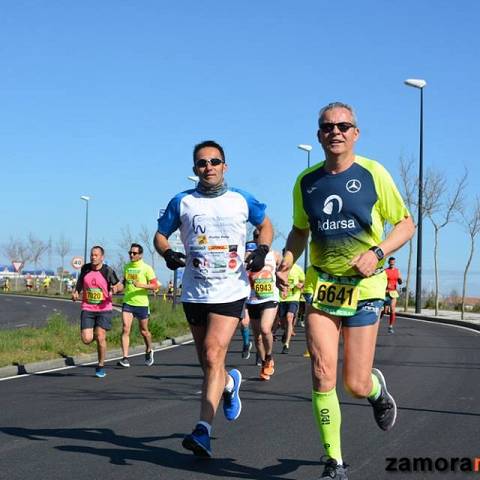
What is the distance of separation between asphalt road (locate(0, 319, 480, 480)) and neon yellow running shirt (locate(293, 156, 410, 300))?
51.1 inches

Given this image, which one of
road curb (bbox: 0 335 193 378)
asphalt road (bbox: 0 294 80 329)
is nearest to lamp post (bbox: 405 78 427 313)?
asphalt road (bbox: 0 294 80 329)

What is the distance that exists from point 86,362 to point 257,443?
28.1ft

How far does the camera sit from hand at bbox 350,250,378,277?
509 cm

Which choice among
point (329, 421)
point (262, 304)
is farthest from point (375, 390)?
point (262, 304)

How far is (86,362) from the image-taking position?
48.6 feet

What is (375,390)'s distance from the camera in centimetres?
558

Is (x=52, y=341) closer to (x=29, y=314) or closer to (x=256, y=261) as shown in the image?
(x=256, y=261)

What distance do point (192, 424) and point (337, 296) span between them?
293cm

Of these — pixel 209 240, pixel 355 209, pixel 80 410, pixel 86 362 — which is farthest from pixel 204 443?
pixel 86 362

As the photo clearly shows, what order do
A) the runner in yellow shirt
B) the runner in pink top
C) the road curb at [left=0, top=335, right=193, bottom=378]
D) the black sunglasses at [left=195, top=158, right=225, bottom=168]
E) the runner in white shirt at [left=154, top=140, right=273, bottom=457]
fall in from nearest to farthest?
the runner in white shirt at [left=154, top=140, right=273, bottom=457] → the black sunglasses at [left=195, top=158, right=225, bottom=168] → the runner in pink top → the road curb at [left=0, top=335, right=193, bottom=378] → the runner in yellow shirt

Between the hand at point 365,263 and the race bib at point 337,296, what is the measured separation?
0.18m

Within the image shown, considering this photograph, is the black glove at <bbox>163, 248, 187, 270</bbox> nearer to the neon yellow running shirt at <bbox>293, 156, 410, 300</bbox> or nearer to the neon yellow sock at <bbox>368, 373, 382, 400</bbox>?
the neon yellow running shirt at <bbox>293, 156, 410, 300</bbox>

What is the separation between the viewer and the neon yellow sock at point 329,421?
5113 mm

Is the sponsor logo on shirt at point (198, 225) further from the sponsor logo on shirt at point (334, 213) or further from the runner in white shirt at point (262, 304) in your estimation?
the runner in white shirt at point (262, 304)
